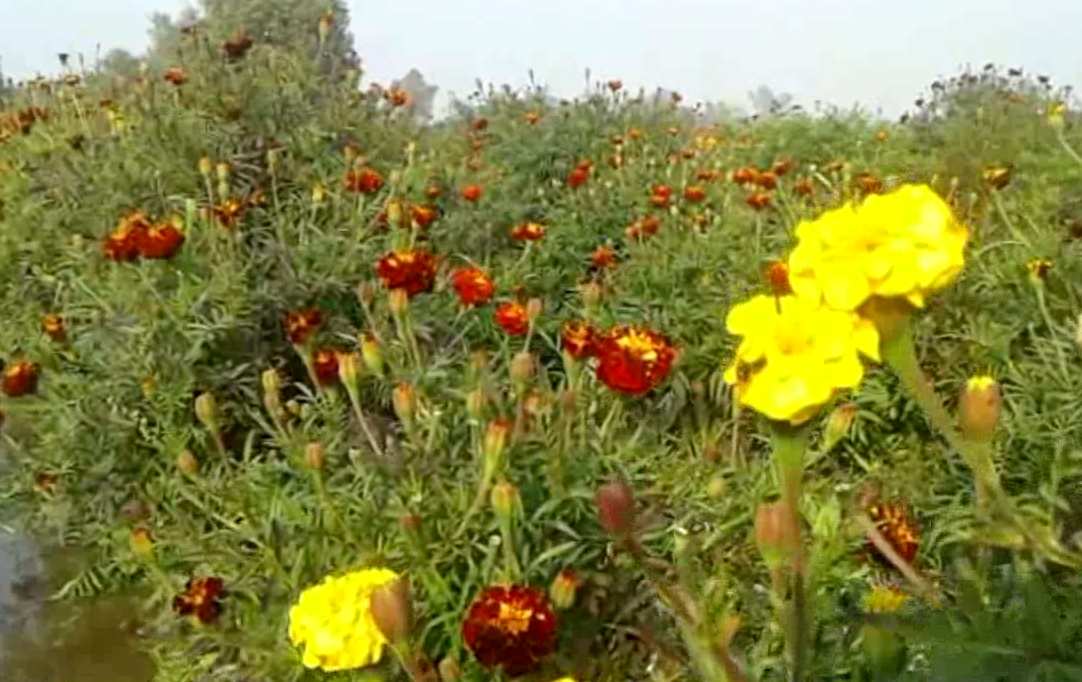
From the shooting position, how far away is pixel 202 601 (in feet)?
7.46

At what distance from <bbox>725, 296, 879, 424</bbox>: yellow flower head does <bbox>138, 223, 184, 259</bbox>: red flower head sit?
242cm

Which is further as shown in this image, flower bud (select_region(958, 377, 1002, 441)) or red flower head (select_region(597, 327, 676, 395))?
red flower head (select_region(597, 327, 676, 395))

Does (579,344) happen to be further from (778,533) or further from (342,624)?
(778,533)

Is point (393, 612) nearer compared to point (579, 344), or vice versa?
point (393, 612)

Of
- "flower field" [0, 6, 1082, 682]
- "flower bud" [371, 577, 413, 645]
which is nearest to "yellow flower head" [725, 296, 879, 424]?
"flower field" [0, 6, 1082, 682]

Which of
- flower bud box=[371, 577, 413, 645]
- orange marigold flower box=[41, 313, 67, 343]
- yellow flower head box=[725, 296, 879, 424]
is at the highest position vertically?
orange marigold flower box=[41, 313, 67, 343]

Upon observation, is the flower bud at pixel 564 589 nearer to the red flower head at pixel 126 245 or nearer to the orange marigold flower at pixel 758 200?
the red flower head at pixel 126 245

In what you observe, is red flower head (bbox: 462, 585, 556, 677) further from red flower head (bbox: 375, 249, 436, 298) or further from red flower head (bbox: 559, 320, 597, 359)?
red flower head (bbox: 375, 249, 436, 298)

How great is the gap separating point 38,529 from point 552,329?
159 centimetres

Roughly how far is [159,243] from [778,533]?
244 centimetres

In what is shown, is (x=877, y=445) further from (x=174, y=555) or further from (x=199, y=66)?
(x=199, y=66)

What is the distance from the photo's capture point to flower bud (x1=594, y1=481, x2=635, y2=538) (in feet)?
3.67

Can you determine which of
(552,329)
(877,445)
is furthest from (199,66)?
(877,445)

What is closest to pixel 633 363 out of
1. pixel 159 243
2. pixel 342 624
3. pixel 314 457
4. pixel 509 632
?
pixel 314 457
